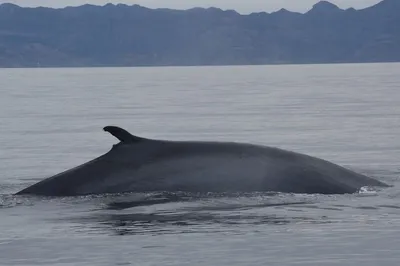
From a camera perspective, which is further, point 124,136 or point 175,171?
point 175,171

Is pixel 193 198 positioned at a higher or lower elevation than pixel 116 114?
lower

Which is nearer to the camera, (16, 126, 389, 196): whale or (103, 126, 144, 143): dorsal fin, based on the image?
(103, 126, 144, 143): dorsal fin

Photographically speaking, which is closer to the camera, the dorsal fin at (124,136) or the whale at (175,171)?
the dorsal fin at (124,136)

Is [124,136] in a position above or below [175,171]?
above

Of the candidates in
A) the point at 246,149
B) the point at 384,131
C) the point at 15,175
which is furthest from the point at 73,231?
the point at 384,131

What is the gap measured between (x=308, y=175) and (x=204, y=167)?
149 cm

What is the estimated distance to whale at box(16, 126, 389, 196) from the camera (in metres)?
12.8

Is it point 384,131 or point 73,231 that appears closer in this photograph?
point 73,231

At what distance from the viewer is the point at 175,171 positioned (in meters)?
12.9

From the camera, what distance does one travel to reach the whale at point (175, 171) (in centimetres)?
1283

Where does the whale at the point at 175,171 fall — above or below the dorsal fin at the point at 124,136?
below

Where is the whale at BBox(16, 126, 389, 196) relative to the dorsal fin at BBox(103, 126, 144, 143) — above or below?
below

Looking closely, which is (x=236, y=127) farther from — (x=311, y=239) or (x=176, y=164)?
(x=311, y=239)

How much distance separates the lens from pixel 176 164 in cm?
1284
